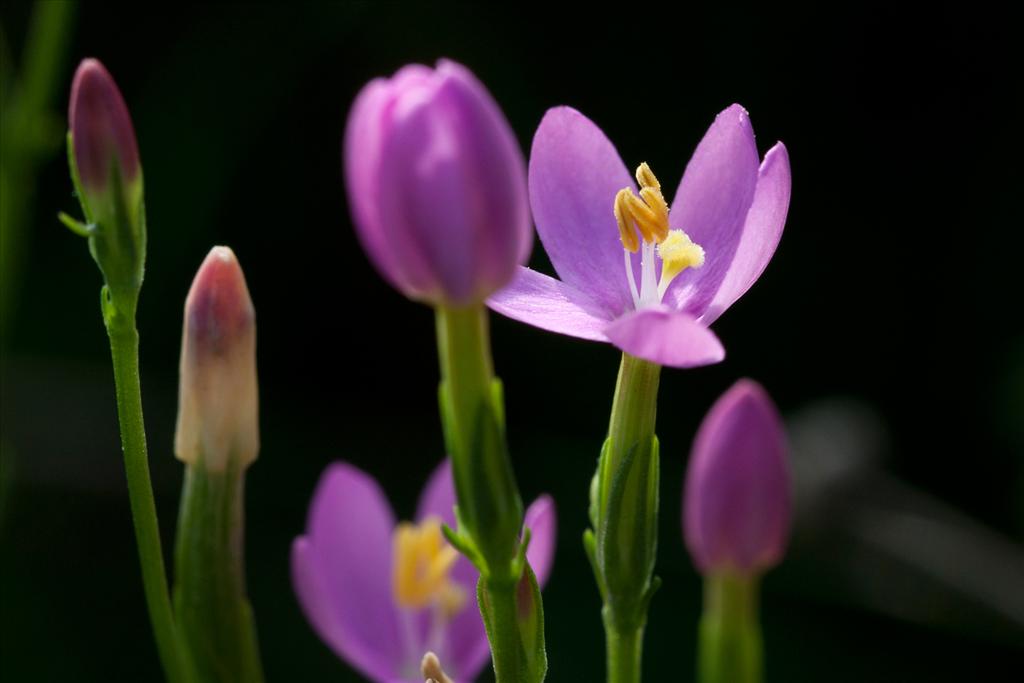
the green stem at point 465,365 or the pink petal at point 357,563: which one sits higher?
the green stem at point 465,365

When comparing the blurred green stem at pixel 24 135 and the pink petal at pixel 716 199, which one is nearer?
the pink petal at pixel 716 199

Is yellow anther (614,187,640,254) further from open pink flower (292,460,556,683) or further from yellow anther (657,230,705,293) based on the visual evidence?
open pink flower (292,460,556,683)

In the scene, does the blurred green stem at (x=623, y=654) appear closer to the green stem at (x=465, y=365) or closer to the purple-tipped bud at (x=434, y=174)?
the green stem at (x=465, y=365)

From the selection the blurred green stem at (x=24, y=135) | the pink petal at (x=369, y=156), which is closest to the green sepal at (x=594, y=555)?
the pink petal at (x=369, y=156)

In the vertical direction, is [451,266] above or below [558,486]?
above

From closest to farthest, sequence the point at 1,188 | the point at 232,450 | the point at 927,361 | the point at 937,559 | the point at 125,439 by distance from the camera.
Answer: the point at 125,439
the point at 232,450
the point at 1,188
the point at 937,559
the point at 927,361

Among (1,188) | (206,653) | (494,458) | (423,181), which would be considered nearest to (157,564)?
(206,653)

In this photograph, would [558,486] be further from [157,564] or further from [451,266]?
[451,266]
